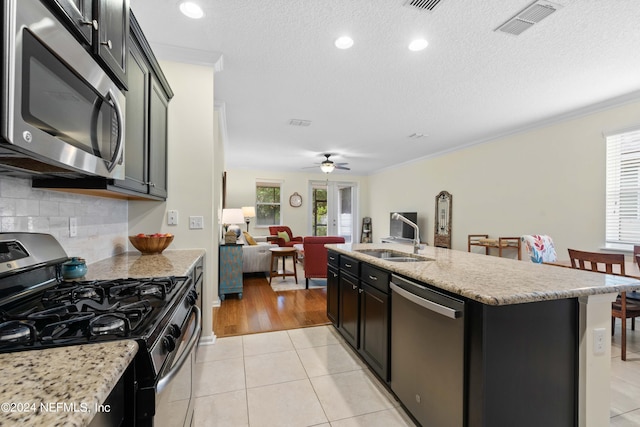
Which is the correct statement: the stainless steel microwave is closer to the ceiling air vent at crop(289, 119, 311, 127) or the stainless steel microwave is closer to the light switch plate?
the light switch plate

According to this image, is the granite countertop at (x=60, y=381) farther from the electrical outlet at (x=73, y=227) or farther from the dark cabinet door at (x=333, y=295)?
the dark cabinet door at (x=333, y=295)

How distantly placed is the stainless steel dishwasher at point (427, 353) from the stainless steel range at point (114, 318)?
3.74 ft

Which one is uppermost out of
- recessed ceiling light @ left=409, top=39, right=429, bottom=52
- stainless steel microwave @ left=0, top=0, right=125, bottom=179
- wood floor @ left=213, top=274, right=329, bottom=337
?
recessed ceiling light @ left=409, top=39, right=429, bottom=52

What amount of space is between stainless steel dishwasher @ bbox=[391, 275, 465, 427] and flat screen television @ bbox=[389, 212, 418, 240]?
5.23 metres

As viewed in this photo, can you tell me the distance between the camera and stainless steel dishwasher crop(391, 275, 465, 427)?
52.1 inches

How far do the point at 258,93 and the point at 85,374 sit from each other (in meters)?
3.30

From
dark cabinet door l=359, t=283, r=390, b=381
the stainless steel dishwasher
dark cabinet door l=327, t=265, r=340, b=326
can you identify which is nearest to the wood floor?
dark cabinet door l=327, t=265, r=340, b=326

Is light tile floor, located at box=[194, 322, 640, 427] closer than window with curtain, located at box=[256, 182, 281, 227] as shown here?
Yes

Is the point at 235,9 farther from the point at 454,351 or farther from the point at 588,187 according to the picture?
the point at 588,187

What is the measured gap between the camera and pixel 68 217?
Result: 64.9 inches

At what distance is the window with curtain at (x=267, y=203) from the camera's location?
8633mm

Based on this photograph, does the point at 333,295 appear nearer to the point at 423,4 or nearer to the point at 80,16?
the point at 423,4

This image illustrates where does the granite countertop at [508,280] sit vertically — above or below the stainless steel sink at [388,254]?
above

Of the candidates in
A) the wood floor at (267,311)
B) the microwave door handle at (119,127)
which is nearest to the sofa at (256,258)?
the wood floor at (267,311)
